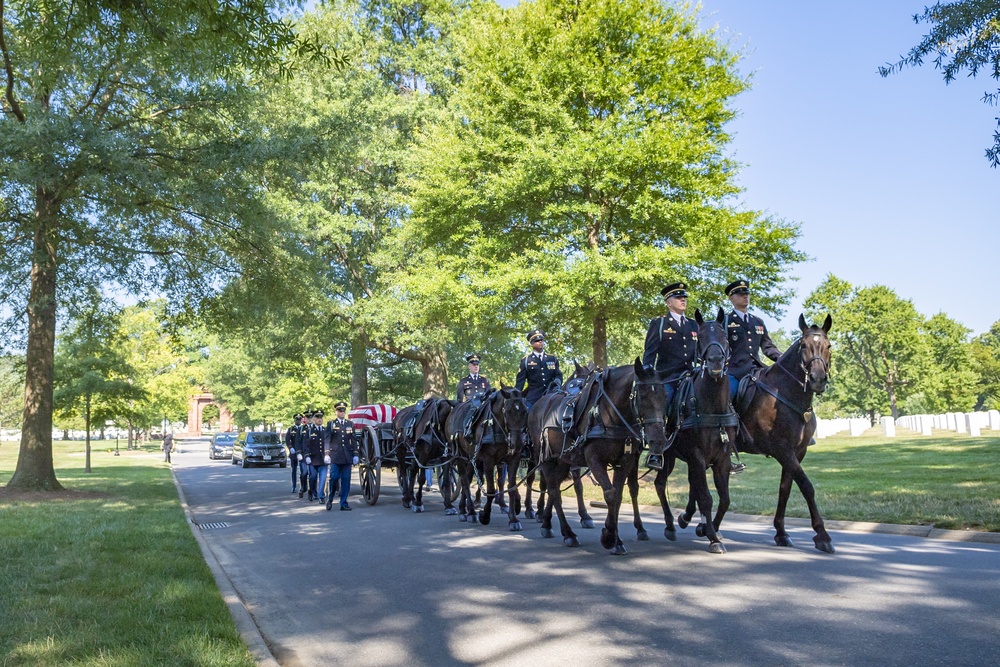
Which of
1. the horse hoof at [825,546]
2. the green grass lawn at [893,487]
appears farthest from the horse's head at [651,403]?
the green grass lawn at [893,487]

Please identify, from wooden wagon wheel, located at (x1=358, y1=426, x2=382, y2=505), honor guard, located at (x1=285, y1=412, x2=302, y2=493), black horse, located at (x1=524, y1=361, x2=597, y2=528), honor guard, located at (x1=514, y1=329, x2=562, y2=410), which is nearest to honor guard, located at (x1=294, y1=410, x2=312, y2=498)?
honor guard, located at (x1=285, y1=412, x2=302, y2=493)

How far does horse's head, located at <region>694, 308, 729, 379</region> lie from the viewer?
8.80 meters

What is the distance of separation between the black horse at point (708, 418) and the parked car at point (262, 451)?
114 ft

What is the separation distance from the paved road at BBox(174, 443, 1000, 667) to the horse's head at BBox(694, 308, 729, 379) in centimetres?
202

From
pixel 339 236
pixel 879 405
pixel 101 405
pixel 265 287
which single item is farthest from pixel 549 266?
pixel 879 405

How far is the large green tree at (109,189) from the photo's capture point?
16734mm

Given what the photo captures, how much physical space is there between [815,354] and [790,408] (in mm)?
740

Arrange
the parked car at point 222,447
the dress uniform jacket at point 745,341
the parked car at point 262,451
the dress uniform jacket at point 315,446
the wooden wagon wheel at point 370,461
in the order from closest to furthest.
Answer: the dress uniform jacket at point 745,341 < the wooden wagon wheel at point 370,461 < the dress uniform jacket at point 315,446 < the parked car at point 262,451 < the parked car at point 222,447

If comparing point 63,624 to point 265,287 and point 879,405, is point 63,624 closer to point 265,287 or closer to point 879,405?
point 265,287

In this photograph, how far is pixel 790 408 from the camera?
31.3ft

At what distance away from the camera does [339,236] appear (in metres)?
31.2

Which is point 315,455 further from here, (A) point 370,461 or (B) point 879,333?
(B) point 879,333

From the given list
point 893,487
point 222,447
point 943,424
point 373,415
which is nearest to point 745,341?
point 893,487

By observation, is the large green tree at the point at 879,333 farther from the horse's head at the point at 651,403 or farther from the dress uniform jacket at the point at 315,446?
the horse's head at the point at 651,403
